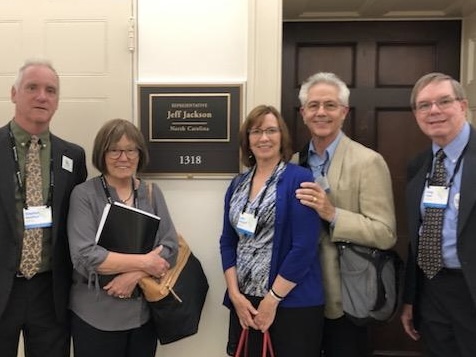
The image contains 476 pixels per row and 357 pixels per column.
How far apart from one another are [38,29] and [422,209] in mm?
1911

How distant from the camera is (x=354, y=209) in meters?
1.92

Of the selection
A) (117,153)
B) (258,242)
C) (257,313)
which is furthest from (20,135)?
(257,313)

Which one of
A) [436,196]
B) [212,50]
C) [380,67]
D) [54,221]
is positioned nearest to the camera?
[436,196]

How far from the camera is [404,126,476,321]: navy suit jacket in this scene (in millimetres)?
1666

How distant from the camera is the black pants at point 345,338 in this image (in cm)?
194

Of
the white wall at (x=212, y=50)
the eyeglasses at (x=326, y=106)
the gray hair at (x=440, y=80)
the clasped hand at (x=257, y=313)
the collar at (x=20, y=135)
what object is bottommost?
the clasped hand at (x=257, y=313)

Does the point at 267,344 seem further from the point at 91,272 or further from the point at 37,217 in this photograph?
the point at 37,217

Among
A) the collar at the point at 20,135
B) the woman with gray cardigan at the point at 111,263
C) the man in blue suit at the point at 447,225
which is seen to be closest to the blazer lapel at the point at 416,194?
the man in blue suit at the point at 447,225

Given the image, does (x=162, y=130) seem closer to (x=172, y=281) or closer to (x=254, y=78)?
(x=254, y=78)

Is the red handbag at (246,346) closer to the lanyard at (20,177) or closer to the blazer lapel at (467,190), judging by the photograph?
the blazer lapel at (467,190)

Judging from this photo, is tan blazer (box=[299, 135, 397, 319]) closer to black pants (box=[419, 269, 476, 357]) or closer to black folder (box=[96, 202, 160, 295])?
black pants (box=[419, 269, 476, 357])

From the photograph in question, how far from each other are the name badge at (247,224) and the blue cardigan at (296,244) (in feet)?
0.28

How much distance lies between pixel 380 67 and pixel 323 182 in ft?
3.72

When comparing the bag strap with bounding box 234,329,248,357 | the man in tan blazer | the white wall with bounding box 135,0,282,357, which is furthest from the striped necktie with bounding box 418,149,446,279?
the white wall with bounding box 135,0,282,357
